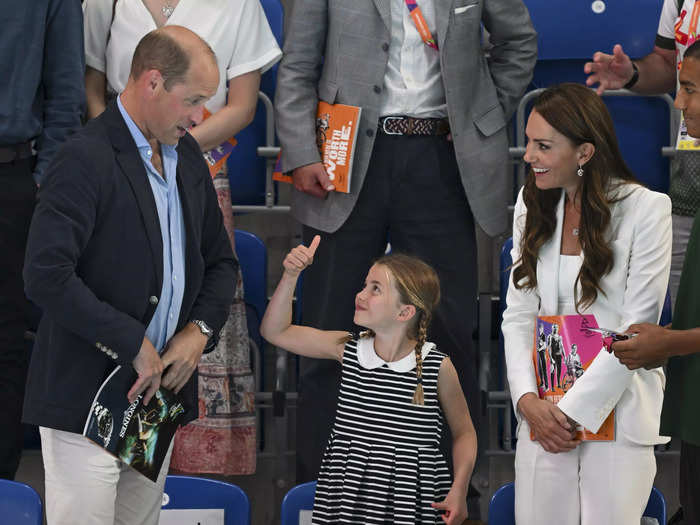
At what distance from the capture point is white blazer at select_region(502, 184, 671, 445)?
262cm

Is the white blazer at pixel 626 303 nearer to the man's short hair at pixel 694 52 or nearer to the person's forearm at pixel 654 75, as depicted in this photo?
the man's short hair at pixel 694 52

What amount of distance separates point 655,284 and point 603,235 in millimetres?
178

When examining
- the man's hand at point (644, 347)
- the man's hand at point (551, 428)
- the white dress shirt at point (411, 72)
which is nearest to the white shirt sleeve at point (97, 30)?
the white dress shirt at point (411, 72)

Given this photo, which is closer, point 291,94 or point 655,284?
point 655,284

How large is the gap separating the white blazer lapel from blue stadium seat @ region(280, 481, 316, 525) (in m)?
0.77

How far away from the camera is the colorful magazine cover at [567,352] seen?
265 cm

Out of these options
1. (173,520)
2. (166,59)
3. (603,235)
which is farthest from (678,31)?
(173,520)

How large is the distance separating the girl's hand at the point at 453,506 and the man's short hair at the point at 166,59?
1.24 m

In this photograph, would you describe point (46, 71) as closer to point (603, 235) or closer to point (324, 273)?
point (324, 273)

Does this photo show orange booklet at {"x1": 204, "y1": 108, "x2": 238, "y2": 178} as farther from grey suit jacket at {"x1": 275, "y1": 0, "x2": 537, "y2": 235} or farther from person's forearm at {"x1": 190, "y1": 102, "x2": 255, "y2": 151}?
grey suit jacket at {"x1": 275, "y1": 0, "x2": 537, "y2": 235}

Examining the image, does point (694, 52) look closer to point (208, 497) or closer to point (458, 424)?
point (458, 424)

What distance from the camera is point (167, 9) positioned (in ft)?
11.2

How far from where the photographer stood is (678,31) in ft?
11.3

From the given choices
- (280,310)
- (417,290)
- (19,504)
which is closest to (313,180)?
(280,310)
